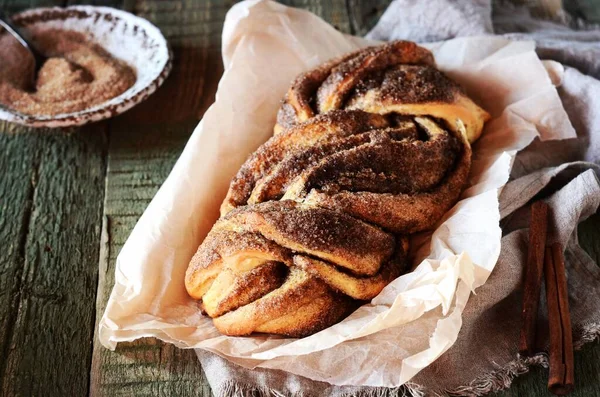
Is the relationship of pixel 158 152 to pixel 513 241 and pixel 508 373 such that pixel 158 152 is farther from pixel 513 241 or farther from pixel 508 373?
pixel 508 373

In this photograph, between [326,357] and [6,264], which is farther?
[6,264]

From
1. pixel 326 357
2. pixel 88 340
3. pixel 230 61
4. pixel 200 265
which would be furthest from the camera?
pixel 230 61

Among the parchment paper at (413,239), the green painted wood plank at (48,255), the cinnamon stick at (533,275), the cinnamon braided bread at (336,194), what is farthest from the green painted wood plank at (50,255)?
the cinnamon stick at (533,275)

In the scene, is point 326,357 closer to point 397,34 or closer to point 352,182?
point 352,182

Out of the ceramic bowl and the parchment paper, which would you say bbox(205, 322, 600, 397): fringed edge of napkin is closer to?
the parchment paper

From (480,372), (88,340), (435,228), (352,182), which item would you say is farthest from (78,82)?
(480,372)
